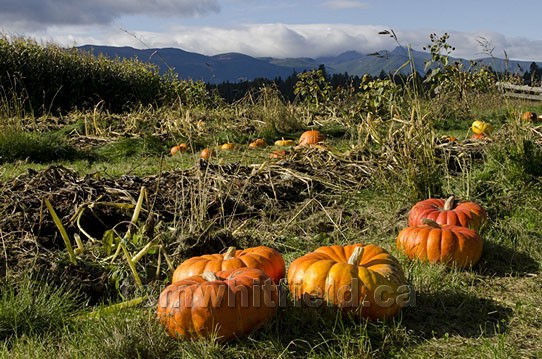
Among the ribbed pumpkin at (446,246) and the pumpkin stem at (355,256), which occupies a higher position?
the pumpkin stem at (355,256)

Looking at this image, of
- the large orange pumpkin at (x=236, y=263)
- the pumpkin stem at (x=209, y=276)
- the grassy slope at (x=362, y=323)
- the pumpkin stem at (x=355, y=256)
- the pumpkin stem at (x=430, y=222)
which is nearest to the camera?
the grassy slope at (x=362, y=323)

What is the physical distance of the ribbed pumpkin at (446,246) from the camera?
3.66 meters

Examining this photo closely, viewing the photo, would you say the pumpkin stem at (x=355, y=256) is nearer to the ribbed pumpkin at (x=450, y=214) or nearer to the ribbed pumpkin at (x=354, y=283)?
the ribbed pumpkin at (x=354, y=283)

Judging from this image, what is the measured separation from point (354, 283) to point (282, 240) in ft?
5.11

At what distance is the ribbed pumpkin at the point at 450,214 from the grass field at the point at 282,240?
21cm

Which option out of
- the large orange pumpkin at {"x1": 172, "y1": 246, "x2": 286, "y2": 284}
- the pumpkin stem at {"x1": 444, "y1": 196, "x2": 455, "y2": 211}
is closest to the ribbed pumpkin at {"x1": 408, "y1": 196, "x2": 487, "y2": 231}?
the pumpkin stem at {"x1": 444, "y1": 196, "x2": 455, "y2": 211}

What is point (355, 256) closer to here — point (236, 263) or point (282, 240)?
point (236, 263)

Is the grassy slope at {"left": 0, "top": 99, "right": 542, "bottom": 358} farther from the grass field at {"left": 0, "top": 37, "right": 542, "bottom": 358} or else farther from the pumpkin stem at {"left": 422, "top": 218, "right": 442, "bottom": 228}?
the pumpkin stem at {"left": 422, "top": 218, "right": 442, "bottom": 228}

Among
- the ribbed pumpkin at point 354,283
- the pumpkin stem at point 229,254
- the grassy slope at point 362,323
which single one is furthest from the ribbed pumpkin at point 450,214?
the pumpkin stem at point 229,254

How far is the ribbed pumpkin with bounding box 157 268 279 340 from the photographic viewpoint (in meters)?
2.60

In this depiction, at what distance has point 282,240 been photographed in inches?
171

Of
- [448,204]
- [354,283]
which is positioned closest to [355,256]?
[354,283]

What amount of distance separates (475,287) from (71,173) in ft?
11.3

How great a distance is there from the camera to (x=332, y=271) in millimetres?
2877
